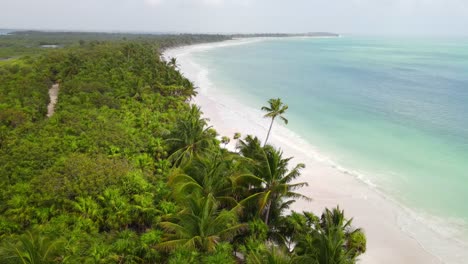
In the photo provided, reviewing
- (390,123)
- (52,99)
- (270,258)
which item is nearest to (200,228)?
(270,258)

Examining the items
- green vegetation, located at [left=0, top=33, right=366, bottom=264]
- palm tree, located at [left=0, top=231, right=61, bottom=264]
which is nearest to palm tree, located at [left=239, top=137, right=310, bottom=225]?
green vegetation, located at [left=0, top=33, right=366, bottom=264]

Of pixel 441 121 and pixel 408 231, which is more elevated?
pixel 441 121

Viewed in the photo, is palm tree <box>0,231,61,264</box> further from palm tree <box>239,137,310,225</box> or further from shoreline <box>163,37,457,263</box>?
shoreline <box>163,37,457,263</box>

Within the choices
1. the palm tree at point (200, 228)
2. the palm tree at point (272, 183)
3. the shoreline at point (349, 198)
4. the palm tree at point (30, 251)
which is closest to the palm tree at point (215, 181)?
the palm tree at point (272, 183)

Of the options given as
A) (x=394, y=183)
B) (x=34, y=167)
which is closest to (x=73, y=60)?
(x=34, y=167)

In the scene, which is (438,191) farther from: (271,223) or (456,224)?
(271,223)

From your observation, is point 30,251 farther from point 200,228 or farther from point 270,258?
point 270,258

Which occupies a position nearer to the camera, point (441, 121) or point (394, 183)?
point (394, 183)

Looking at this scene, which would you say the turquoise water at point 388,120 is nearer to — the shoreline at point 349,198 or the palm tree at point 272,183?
the shoreline at point 349,198
